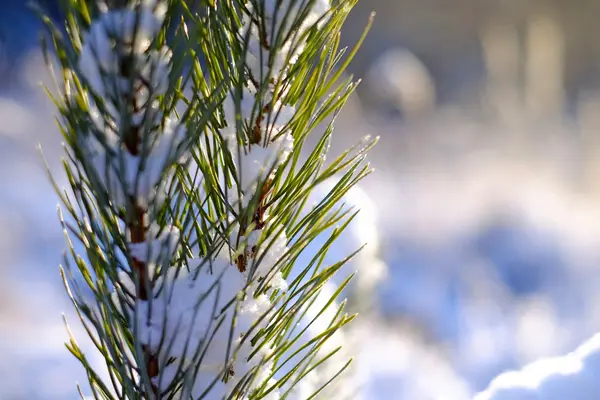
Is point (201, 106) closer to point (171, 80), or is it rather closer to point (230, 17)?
point (171, 80)

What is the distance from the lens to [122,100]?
589 millimetres

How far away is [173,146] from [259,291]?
10.9 inches

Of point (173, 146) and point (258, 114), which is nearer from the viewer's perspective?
point (173, 146)

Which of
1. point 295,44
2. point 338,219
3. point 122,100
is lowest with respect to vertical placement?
point 338,219

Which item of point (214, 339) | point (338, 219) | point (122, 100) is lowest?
point (214, 339)

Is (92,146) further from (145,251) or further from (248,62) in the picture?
(248,62)

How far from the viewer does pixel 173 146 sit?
0.61 meters

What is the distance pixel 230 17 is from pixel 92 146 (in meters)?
0.31

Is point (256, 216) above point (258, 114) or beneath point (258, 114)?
beneath

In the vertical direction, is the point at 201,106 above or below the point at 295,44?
below

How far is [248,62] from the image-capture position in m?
0.77

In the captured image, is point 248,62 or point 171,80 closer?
point 171,80

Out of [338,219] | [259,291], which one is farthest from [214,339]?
[338,219]

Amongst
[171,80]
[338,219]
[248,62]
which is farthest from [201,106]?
[338,219]
